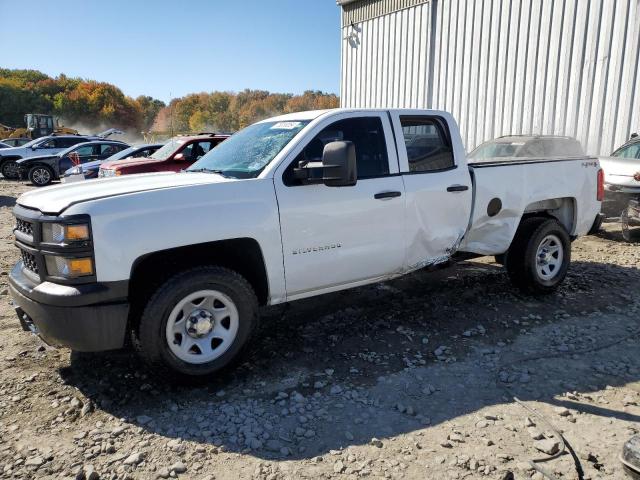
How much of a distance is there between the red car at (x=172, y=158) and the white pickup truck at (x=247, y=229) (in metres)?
6.12

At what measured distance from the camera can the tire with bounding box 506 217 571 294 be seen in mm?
5039

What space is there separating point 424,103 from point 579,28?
4977mm

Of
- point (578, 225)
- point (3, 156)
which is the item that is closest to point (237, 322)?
point (578, 225)

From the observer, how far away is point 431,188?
4.32m

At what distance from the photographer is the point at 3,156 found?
1908cm

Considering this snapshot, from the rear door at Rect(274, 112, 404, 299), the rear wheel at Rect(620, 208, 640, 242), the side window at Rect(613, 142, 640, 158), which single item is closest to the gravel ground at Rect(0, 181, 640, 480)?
the rear door at Rect(274, 112, 404, 299)

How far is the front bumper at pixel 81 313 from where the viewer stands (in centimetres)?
297

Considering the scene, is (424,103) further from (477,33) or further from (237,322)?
(237,322)

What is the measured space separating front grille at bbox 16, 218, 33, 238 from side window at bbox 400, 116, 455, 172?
2.93m

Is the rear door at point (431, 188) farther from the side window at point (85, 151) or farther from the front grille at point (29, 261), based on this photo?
the side window at point (85, 151)

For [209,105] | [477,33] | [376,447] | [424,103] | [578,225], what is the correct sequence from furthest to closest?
1. [209,105]
2. [424,103]
3. [477,33]
4. [578,225]
5. [376,447]

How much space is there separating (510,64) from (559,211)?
27.8 feet

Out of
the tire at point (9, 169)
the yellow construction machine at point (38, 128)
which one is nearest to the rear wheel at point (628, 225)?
the tire at point (9, 169)

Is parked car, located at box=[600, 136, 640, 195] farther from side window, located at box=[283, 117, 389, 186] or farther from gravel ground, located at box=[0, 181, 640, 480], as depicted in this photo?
side window, located at box=[283, 117, 389, 186]
